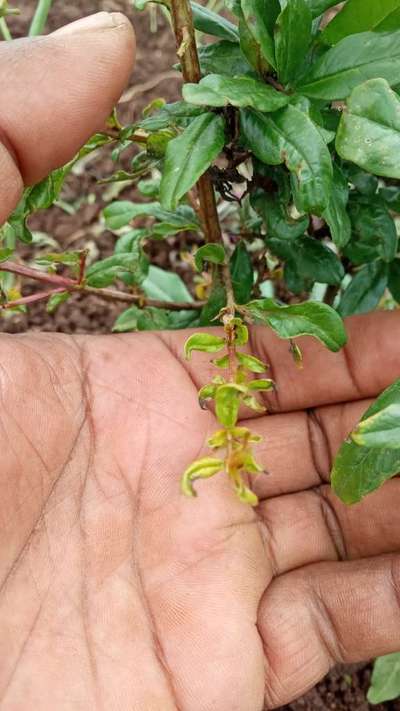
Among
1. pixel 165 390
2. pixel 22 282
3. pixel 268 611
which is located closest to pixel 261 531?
pixel 268 611

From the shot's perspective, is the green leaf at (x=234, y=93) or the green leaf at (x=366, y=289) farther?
the green leaf at (x=366, y=289)

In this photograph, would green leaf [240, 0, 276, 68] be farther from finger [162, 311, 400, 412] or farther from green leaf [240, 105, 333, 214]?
finger [162, 311, 400, 412]

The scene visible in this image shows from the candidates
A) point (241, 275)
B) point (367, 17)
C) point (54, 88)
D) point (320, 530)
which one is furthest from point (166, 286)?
point (367, 17)

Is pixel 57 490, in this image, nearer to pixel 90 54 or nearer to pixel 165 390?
pixel 165 390

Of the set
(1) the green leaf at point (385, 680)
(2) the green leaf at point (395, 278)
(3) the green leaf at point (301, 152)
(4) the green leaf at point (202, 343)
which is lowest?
(1) the green leaf at point (385, 680)

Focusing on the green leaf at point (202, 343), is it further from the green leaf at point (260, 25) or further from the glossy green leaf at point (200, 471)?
the green leaf at point (260, 25)

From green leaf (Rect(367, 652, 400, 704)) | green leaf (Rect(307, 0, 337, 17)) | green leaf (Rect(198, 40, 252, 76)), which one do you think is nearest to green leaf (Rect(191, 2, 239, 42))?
green leaf (Rect(198, 40, 252, 76))

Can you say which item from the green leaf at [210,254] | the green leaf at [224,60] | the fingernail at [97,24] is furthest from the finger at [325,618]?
the fingernail at [97,24]
